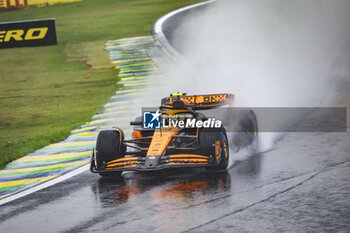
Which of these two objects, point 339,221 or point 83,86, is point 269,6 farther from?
point 339,221

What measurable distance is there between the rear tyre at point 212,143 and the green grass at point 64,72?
4456 millimetres

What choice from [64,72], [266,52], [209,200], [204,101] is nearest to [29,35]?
[64,72]

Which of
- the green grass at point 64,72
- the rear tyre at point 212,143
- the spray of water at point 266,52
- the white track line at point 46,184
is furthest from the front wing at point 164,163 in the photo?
the spray of water at point 266,52

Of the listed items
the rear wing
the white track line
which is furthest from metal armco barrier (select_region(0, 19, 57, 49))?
the white track line

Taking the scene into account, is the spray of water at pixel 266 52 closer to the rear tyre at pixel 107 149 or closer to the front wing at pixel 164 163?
the rear tyre at pixel 107 149

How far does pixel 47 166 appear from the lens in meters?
12.4

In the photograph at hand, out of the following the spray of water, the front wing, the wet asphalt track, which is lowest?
the wet asphalt track

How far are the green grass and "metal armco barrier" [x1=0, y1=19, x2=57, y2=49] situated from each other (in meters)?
0.42

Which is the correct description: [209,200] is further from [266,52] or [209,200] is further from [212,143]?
[266,52]

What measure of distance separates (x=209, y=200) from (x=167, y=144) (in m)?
1.99

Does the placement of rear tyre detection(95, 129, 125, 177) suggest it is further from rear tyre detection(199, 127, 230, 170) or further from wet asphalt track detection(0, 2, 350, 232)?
rear tyre detection(199, 127, 230, 170)

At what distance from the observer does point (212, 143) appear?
10484mm

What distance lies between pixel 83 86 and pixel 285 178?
13745 mm

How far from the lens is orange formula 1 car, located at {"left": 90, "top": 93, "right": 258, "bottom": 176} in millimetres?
10312
